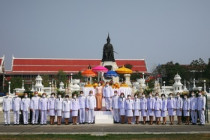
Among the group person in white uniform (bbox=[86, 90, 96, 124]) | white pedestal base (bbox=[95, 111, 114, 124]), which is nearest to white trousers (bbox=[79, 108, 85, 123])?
person in white uniform (bbox=[86, 90, 96, 124])

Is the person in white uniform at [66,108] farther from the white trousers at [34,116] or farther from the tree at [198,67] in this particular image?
the tree at [198,67]

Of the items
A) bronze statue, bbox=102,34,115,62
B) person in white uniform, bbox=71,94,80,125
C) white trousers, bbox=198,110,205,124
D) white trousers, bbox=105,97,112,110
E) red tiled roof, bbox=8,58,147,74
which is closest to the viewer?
white trousers, bbox=198,110,205,124

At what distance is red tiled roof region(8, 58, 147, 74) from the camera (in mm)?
80250

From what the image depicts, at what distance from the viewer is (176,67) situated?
6688 cm

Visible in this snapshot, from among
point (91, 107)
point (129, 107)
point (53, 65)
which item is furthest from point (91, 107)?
point (53, 65)

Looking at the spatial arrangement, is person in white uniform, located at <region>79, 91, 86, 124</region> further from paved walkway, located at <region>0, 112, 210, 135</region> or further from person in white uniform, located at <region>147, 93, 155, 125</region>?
person in white uniform, located at <region>147, 93, 155, 125</region>

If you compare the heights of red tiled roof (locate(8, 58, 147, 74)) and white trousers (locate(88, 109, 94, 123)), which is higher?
red tiled roof (locate(8, 58, 147, 74))

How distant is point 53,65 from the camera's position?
82062 millimetres

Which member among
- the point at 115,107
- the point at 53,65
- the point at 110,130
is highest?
the point at 53,65

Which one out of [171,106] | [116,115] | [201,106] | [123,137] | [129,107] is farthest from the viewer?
[116,115]

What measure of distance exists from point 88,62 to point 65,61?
223 inches

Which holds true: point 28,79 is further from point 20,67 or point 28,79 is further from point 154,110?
point 154,110

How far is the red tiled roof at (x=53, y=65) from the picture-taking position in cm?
8025

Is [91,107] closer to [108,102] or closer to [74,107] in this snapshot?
[74,107]
